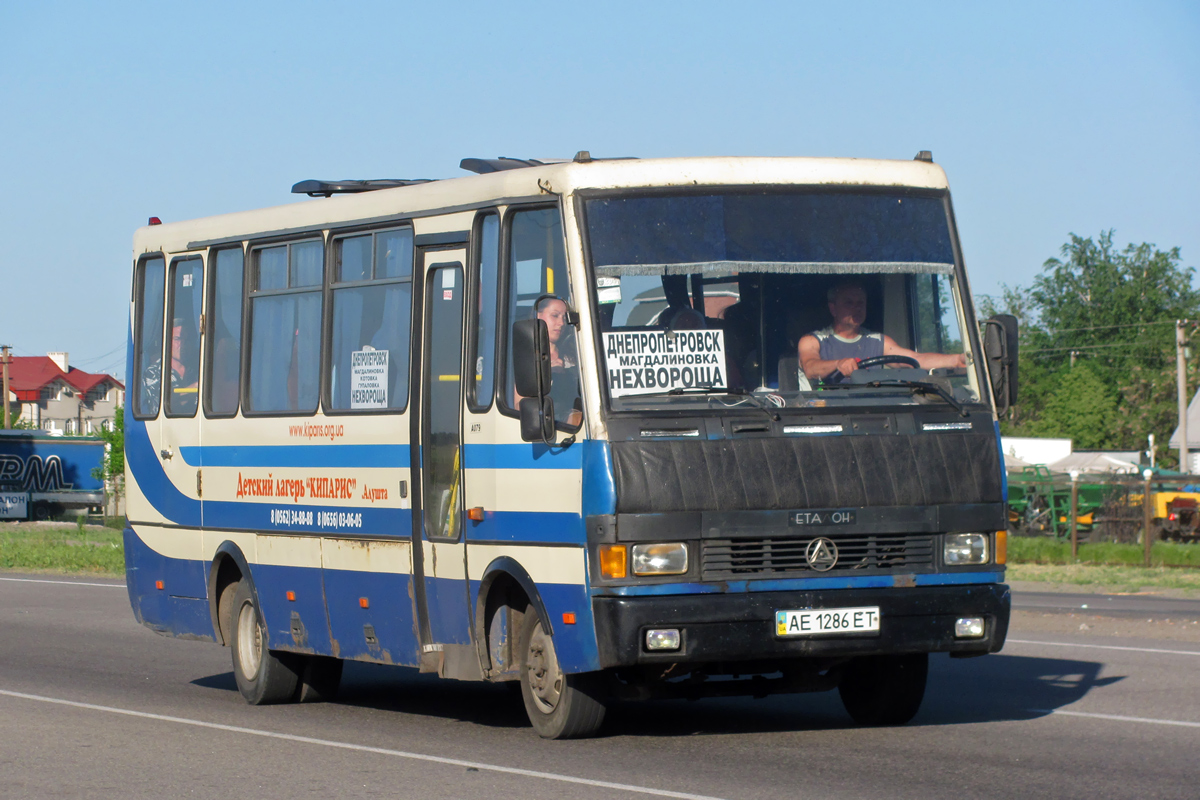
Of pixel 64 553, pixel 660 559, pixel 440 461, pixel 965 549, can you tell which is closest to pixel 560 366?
pixel 660 559

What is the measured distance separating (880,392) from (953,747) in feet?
6.13

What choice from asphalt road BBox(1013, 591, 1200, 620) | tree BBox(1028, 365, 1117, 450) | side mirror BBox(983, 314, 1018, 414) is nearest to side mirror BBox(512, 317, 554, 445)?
side mirror BBox(983, 314, 1018, 414)

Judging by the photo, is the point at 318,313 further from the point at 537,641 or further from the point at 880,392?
the point at 880,392

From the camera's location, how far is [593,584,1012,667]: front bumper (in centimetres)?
848

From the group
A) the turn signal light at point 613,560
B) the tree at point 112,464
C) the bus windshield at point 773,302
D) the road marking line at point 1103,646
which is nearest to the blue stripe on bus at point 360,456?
the turn signal light at point 613,560

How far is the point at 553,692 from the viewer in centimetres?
930

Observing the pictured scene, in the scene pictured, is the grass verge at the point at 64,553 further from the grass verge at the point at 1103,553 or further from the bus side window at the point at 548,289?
the bus side window at the point at 548,289

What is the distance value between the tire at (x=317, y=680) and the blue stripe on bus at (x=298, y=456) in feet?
4.87

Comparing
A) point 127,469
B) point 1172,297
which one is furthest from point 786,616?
point 1172,297

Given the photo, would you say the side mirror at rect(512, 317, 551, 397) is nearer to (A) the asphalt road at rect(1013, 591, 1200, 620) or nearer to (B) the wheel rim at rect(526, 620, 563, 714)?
(B) the wheel rim at rect(526, 620, 563, 714)

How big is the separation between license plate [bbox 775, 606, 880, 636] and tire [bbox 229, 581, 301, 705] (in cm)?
466

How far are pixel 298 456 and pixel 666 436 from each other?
3688 mm

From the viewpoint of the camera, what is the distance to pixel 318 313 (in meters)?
11.4

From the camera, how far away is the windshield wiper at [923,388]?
9.04 meters
